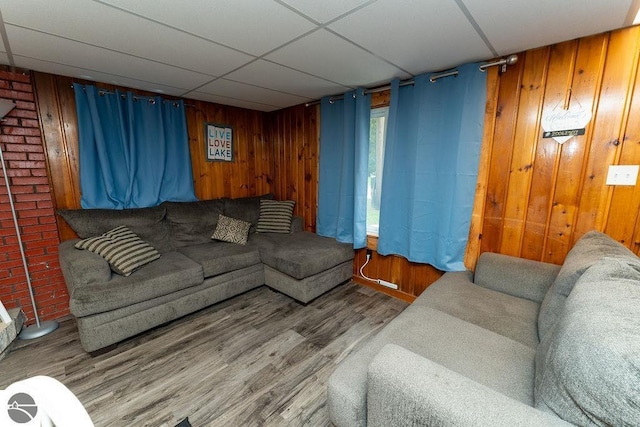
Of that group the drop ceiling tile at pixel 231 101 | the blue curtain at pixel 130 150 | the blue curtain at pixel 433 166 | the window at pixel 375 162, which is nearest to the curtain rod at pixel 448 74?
the blue curtain at pixel 433 166

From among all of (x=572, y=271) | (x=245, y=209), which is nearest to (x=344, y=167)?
(x=245, y=209)

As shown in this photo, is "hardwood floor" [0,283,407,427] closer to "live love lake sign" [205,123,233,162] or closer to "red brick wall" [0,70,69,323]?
"red brick wall" [0,70,69,323]

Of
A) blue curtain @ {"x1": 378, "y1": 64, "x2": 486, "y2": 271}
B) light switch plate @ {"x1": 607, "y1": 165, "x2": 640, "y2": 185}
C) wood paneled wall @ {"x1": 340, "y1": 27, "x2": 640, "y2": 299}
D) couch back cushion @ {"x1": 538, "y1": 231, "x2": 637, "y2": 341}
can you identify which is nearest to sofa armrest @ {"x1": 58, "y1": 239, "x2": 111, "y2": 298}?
blue curtain @ {"x1": 378, "y1": 64, "x2": 486, "y2": 271}

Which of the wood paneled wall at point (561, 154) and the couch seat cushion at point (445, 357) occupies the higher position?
the wood paneled wall at point (561, 154)

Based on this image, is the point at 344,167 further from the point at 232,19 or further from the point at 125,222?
the point at 125,222

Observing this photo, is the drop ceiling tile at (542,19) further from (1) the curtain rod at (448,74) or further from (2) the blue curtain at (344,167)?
(2) the blue curtain at (344,167)

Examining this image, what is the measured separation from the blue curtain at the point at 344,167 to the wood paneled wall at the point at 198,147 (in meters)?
1.18

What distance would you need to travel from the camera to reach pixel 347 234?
307cm

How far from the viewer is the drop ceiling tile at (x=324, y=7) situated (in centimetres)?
132

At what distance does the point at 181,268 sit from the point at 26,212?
136 centimetres

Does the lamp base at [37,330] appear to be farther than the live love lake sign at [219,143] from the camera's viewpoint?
No

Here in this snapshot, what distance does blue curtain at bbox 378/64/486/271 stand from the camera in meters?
2.13

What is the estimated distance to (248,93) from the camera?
2.90 metres

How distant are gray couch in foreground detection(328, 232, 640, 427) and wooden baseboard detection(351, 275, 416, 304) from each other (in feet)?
3.01
